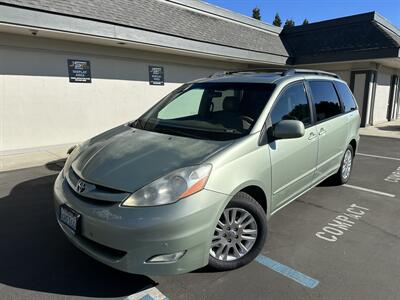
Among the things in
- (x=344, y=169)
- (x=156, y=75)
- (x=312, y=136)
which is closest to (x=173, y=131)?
(x=312, y=136)

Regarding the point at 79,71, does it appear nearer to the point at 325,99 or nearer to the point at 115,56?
the point at 115,56

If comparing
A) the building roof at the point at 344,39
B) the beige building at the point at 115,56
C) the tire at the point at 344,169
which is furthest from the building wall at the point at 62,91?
the building roof at the point at 344,39

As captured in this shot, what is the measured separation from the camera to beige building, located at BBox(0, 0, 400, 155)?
7234 mm

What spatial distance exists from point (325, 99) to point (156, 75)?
23.2ft

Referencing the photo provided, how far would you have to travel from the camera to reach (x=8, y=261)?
295 cm

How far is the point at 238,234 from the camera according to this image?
277 cm

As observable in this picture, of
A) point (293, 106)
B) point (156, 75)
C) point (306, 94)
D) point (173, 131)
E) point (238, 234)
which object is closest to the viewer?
point (238, 234)

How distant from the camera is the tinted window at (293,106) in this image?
329 cm

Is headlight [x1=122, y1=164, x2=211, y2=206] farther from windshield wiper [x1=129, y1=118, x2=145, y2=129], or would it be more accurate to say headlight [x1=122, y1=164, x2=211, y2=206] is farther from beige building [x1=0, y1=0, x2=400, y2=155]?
beige building [x1=0, y1=0, x2=400, y2=155]

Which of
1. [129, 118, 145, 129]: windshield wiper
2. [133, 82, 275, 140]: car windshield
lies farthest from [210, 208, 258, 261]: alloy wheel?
[129, 118, 145, 129]: windshield wiper

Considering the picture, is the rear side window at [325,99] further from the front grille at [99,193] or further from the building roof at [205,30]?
the building roof at [205,30]

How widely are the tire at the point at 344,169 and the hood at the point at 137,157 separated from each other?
3066mm

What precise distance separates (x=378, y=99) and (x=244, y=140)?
14721 mm

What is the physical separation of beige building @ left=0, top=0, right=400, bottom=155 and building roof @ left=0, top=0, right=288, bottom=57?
0.12 feet
